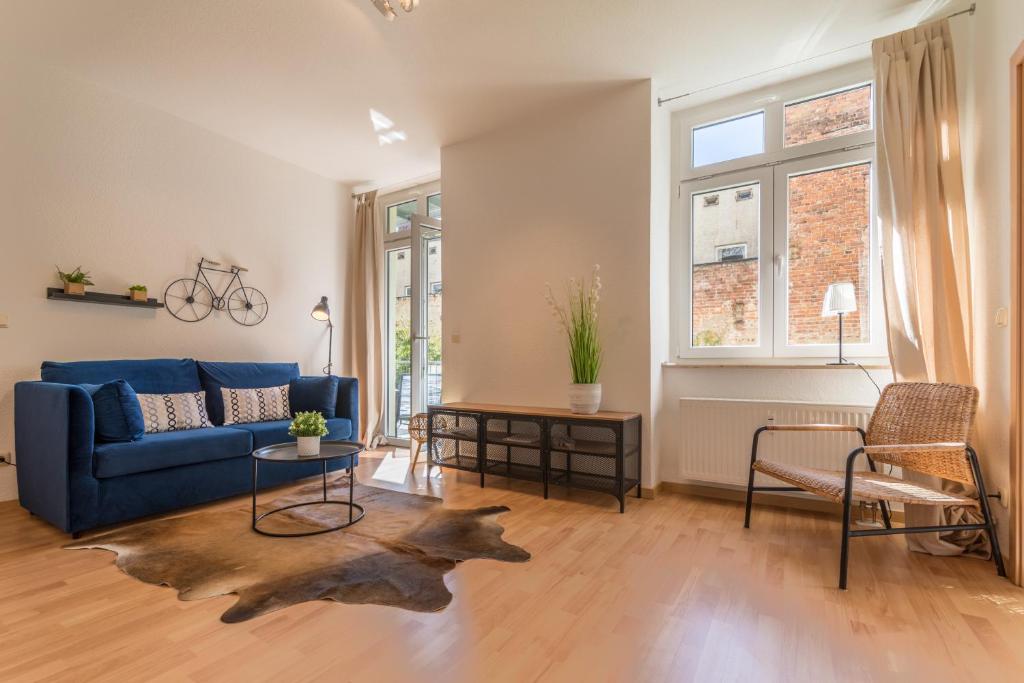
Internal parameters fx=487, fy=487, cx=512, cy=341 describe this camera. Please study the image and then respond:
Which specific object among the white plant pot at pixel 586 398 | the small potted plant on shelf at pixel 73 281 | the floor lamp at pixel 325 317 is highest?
the small potted plant on shelf at pixel 73 281

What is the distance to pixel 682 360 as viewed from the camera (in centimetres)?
366

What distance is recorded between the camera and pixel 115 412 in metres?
2.75

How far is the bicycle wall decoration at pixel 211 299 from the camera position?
13.3 feet

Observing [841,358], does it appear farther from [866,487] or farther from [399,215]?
[399,215]

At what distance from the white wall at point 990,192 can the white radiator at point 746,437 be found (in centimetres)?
55

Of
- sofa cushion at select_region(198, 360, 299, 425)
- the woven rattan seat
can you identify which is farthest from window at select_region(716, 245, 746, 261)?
sofa cushion at select_region(198, 360, 299, 425)

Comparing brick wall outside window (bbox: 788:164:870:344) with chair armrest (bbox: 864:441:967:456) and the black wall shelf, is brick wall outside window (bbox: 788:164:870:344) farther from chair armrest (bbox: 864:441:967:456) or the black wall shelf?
the black wall shelf

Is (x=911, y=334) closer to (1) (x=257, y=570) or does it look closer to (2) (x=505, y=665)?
(2) (x=505, y=665)

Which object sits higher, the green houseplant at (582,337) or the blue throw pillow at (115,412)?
the green houseplant at (582,337)

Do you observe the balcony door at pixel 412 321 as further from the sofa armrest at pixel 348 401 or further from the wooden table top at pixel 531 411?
the wooden table top at pixel 531 411

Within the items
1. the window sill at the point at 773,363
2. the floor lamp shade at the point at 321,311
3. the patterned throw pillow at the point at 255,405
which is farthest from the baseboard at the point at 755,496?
the floor lamp shade at the point at 321,311

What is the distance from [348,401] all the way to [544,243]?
2093mm

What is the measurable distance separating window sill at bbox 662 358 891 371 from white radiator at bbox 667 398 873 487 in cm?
25

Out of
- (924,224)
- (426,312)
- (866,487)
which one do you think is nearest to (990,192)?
(924,224)
